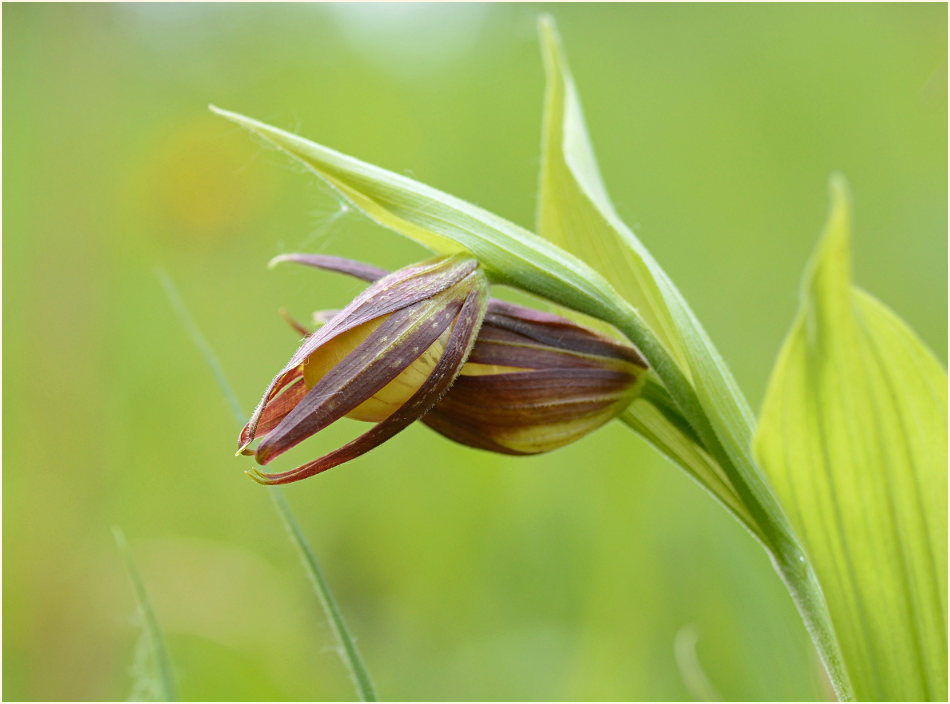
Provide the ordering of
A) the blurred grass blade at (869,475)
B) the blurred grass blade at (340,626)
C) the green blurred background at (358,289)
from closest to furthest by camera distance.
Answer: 1. the blurred grass blade at (869,475)
2. the blurred grass blade at (340,626)
3. the green blurred background at (358,289)

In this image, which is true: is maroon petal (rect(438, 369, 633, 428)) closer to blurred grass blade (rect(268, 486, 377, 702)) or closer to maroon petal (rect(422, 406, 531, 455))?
maroon petal (rect(422, 406, 531, 455))

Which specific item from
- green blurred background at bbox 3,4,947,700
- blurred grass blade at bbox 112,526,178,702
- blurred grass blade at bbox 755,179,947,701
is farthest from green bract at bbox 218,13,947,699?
blurred grass blade at bbox 112,526,178,702

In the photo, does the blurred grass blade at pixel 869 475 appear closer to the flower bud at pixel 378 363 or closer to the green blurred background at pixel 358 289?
the flower bud at pixel 378 363

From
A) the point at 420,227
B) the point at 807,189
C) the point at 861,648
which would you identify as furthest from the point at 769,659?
the point at 807,189

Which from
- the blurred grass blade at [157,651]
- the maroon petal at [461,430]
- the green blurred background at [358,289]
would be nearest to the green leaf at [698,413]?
the maroon petal at [461,430]

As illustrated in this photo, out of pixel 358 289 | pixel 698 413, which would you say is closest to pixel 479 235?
pixel 698 413

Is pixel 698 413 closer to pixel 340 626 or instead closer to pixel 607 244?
pixel 607 244
